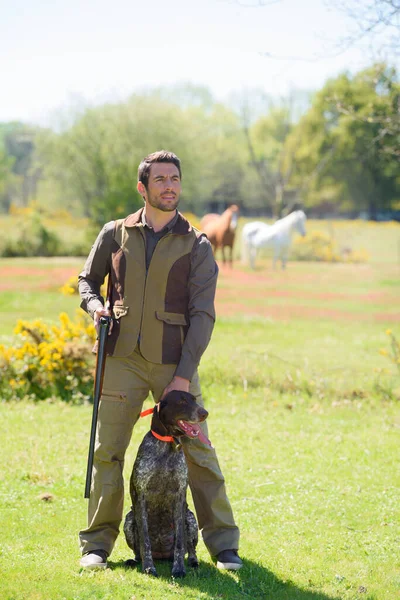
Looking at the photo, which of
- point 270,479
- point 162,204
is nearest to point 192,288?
point 162,204

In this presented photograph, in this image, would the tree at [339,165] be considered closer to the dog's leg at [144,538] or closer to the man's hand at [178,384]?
the man's hand at [178,384]

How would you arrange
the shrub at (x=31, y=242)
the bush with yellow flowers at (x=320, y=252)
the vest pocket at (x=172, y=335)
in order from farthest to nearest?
the bush with yellow flowers at (x=320, y=252), the shrub at (x=31, y=242), the vest pocket at (x=172, y=335)

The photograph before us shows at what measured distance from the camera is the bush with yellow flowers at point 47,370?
30.6 feet

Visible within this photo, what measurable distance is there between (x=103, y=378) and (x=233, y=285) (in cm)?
1766

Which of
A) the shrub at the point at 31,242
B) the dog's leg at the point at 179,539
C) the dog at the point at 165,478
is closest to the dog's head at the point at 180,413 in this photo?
the dog at the point at 165,478

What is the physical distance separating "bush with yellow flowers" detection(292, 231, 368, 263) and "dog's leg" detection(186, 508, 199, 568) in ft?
88.6

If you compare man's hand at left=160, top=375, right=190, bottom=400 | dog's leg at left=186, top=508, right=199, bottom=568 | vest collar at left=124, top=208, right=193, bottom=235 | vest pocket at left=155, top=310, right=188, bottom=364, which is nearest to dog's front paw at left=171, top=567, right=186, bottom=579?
dog's leg at left=186, top=508, right=199, bottom=568

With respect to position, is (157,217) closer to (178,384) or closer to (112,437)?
(178,384)

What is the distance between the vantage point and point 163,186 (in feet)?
13.6

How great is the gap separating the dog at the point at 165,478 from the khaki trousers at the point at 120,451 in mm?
147

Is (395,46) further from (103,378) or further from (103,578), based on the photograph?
(103,578)

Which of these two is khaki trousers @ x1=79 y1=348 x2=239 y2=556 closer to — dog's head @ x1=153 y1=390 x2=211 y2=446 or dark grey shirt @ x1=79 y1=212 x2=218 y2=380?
dark grey shirt @ x1=79 y1=212 x2=218 y2=380

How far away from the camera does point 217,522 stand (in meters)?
4.46

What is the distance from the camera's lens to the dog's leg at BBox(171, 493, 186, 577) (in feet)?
13.5
